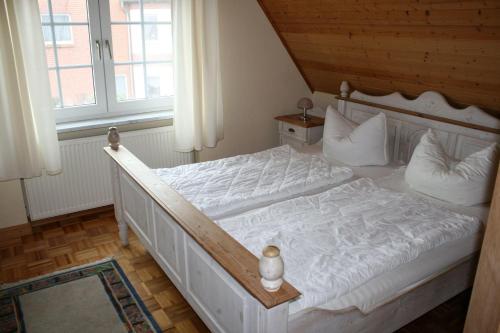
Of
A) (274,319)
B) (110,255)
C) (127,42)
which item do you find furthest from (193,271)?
(127,42)

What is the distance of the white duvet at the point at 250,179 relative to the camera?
2.58 meters

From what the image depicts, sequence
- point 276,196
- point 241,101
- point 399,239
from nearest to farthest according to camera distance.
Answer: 1. point 399,239
2. point 276,196
3. point 241,101

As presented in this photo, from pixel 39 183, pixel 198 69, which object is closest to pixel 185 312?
pixel 39 183

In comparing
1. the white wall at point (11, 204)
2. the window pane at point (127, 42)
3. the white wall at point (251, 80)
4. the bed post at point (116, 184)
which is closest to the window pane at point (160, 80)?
the window pane at point (127, 42)

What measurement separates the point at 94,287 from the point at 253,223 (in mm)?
1137

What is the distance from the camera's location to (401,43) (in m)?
3.01

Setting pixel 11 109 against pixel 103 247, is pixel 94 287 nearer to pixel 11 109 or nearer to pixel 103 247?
pixel 103 247

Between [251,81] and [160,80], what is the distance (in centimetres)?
83

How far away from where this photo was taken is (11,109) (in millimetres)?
3041

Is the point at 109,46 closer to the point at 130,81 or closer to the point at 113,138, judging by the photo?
the point at 130,81

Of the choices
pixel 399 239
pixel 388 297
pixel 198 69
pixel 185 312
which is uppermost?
pixel 198 69

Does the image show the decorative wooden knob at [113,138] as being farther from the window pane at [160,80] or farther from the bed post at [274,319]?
the bed post at [274,319]

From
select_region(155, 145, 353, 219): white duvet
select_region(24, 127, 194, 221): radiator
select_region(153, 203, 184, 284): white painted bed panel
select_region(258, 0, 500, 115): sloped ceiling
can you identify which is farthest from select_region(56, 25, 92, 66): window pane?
select_region(153, 203, 184, 284): white painted bed panel

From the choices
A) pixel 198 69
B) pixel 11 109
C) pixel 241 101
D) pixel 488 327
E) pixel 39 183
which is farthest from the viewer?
pixel 241 101
